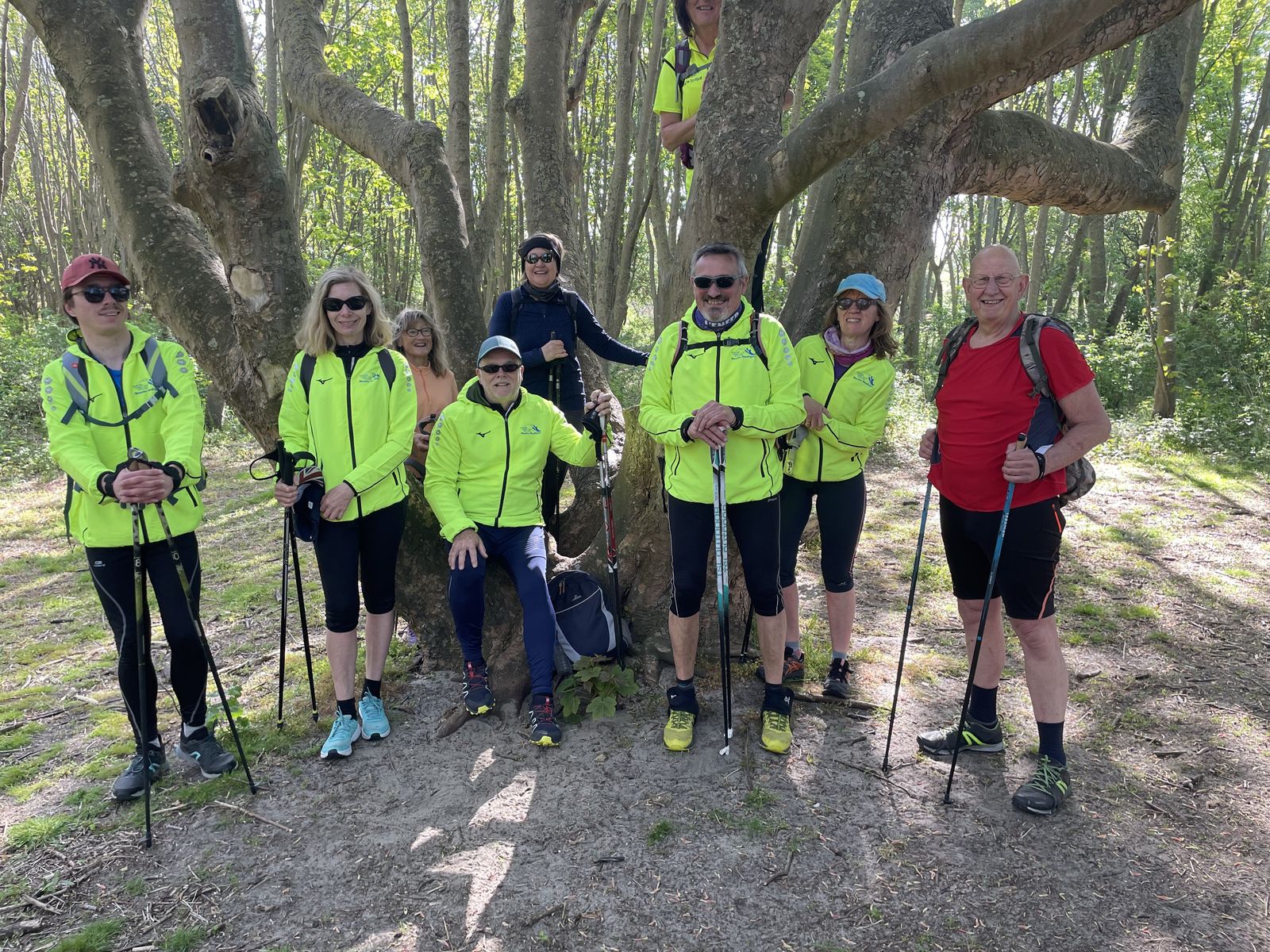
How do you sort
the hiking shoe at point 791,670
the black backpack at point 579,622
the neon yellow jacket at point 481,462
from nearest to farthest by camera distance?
the neon yellow jacket at point 481,462 < the black backpack at point 579,622 < the hiking shoe at point 791,670

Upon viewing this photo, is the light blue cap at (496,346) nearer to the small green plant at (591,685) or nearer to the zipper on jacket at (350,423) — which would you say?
the zipper on jacket at (350,423)

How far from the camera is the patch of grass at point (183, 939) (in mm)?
2629

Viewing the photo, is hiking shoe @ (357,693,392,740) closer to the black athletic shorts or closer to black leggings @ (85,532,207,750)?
black leggings @ (85,532,207,750)

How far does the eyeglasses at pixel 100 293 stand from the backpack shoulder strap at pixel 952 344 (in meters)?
3.83

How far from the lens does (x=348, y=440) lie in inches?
146

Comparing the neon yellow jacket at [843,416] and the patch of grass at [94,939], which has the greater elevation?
the neon yellow jacket at [843,416]

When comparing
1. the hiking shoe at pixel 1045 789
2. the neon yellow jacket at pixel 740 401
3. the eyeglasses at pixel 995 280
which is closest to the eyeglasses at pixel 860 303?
the neon yellow jacket at pixel 740 401

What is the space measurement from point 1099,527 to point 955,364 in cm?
530

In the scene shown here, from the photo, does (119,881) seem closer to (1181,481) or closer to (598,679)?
(598,679)

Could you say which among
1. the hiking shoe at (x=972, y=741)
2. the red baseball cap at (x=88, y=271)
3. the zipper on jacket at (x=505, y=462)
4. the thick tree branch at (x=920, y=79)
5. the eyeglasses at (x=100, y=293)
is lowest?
the hiking shoe at (x=972, y=741)

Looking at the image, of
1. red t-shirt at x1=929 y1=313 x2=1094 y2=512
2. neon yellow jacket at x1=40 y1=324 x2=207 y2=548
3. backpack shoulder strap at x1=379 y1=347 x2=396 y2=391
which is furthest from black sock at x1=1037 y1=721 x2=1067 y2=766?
neon yellow jacket at x1=40 y1=324 x2=207 y2=548

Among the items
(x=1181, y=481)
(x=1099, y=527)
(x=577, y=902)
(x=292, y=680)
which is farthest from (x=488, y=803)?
(x=1181, y=481)

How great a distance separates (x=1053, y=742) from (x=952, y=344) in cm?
192

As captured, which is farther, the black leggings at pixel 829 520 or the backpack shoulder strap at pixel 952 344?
the black leggings at pixel 829 520
